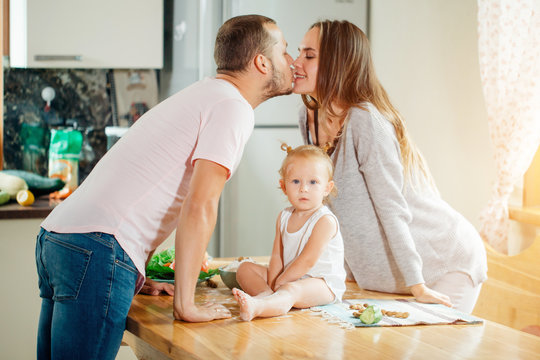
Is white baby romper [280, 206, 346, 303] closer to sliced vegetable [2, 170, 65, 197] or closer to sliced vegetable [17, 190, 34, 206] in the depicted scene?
sliced vegetable [17, 190, 34, 206]

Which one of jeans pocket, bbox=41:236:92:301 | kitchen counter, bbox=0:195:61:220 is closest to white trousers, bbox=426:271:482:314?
jeans pocket, bbox=41:236:92:301

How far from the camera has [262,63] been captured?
5.15ft

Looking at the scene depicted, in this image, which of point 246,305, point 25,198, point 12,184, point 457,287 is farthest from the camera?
point 12,184

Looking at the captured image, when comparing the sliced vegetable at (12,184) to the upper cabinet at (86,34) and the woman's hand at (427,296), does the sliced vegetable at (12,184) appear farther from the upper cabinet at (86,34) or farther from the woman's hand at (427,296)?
the woman's hand at (427,296)

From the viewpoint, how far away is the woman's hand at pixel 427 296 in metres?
1.66

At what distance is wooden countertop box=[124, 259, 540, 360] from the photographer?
3.95 ft

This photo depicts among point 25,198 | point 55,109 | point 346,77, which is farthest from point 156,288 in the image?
point 55,109

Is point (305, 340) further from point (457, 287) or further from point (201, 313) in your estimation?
point (457, 287)

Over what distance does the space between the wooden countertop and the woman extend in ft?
1.12

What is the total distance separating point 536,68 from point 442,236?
0.91m

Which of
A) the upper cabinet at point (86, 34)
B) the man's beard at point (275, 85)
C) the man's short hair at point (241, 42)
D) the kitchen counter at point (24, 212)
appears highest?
the upper cabinet at point (86, 34)

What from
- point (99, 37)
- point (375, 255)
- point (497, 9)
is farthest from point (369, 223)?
point (99, 37)

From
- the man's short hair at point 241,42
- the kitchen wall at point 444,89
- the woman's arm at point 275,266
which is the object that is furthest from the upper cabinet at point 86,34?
the woman's arm at point 275,266

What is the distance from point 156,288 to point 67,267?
0.36 metres
